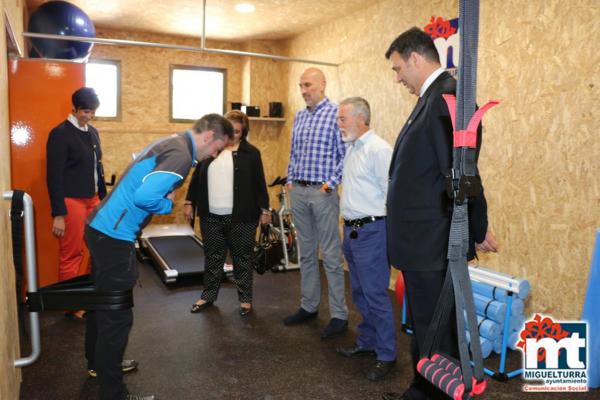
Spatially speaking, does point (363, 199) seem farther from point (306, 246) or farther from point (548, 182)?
point (548, 182)

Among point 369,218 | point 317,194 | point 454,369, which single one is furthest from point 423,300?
point 317,194

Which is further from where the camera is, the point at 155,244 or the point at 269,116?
the point at 269,116

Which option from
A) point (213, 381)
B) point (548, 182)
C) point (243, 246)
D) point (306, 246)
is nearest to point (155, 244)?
point (243, 246)

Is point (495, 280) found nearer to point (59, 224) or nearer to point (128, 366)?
point (128, 366)

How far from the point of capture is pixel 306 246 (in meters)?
3.46

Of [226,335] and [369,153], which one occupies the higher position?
[369,153]

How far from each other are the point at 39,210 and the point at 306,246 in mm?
2080

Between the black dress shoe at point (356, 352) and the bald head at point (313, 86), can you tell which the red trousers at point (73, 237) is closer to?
the bald head at point (313, 86)

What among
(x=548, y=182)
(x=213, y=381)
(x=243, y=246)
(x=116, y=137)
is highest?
(x=116, y=137)

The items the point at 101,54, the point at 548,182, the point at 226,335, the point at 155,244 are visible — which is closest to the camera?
Result: the point at 548,182

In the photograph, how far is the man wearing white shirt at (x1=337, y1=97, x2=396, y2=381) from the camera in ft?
8.84

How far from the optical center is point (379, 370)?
2676 mm

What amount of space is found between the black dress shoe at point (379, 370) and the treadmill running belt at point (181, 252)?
229cm

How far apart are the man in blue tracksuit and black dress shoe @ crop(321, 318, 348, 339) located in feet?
4.50
